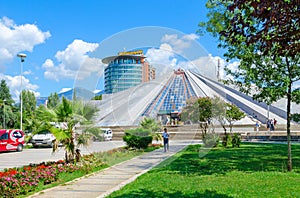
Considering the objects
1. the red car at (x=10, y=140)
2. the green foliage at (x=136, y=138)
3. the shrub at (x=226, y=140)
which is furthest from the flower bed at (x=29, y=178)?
the red car at (x=10, y=140)

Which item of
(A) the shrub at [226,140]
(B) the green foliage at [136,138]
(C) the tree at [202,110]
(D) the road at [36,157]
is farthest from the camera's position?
(A) the shrub at [226,140]

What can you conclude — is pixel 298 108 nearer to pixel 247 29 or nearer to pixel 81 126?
pixel 81 126

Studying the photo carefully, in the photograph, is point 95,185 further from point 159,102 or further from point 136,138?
point 159,102

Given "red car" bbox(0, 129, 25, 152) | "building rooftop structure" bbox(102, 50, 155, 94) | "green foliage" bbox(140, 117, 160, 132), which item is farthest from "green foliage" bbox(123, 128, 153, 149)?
"red car" bbox(0, 129, 25, 152)

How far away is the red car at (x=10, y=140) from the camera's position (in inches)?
800

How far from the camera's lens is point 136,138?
1809cm

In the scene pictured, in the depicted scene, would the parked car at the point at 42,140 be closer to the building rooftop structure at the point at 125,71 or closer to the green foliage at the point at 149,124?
the green foliage at the point at 149,124

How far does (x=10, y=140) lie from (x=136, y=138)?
354 inches

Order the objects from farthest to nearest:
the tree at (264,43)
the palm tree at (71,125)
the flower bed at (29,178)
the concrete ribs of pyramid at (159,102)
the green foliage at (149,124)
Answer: the green foliage at (149,124), the concrete ribs of pyramid at (159,102), the palm tree at (71,125), the flower bed at (29,178), the tree at (264,43)

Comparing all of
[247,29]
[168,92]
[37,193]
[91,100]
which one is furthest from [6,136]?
[247,29]

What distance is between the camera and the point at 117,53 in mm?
9555

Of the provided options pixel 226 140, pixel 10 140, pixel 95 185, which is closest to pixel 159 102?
pixel 226 140

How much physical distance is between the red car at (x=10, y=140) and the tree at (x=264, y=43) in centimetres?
1466

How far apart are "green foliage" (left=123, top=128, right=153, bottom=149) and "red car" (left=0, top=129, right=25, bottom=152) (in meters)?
8.10
